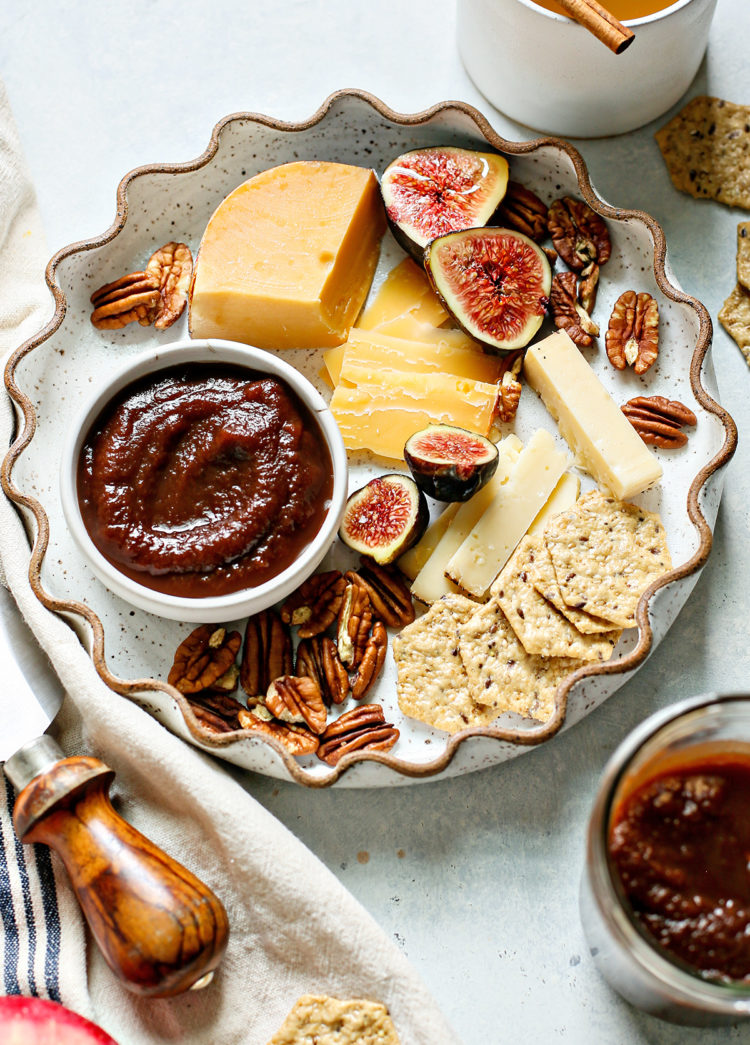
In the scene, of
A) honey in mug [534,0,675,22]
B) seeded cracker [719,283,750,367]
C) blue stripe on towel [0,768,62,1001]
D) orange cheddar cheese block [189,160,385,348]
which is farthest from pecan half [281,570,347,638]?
honey in mug [534,0,675,22]

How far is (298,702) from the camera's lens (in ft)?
6.70

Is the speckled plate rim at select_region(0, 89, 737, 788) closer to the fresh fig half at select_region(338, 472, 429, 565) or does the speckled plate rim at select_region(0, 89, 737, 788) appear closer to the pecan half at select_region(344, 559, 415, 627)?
the pecan half at select_region(344, 559, 415, 627)

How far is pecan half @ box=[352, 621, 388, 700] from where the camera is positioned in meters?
2.05

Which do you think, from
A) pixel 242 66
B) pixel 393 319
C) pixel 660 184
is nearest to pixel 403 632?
pixel 393 319

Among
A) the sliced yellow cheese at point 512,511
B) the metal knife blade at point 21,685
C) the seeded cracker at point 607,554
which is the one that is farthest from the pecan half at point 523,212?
the metal knife blade at point 21,685

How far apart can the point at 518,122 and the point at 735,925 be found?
5.77 ft

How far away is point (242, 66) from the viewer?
2.47m

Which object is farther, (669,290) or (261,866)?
(669,290)

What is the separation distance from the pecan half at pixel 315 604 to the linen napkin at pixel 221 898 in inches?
13.1

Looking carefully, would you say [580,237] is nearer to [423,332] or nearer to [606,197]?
[606,197]

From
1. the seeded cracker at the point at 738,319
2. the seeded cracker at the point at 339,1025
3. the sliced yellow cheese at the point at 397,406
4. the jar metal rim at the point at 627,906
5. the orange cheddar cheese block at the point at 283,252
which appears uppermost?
the orange cheddar cheese block at the point at 283,252

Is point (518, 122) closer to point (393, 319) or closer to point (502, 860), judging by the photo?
point (393, 319)

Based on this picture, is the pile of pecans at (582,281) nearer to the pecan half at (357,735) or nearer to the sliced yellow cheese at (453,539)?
the sliced yellow cheese at (453,539)

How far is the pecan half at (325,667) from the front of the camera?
2.06 meters
